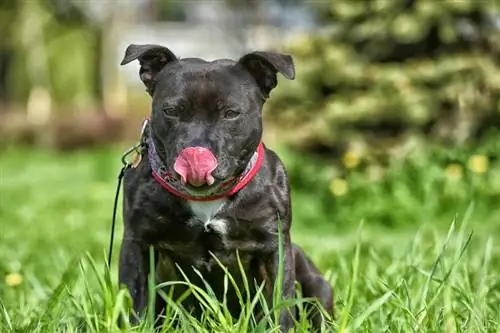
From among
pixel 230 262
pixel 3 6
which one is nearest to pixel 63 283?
pixel 230 262

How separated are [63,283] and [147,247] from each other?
1.22ft

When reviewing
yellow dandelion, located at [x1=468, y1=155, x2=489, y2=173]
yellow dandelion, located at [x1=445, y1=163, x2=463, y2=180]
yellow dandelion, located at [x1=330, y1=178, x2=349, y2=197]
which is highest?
yellow dandelion, located at [x1=468, y1=155, x2=489, y2=173]

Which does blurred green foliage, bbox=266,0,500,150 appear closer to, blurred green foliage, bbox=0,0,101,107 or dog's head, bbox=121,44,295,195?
dog's head, bbox=121,44,295,195

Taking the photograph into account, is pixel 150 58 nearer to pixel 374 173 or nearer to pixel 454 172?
pixel 454 172

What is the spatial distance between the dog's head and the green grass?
43cm

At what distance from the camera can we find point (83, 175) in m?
14.5

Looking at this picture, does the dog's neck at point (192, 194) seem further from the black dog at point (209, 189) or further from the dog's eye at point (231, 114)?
the dog's eye at point (231, 114)

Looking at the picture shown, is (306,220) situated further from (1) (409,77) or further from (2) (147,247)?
(2) (147,247)

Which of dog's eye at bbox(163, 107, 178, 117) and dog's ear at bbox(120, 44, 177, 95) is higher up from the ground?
dog's ear at bbox(120, 44, 177, 95)

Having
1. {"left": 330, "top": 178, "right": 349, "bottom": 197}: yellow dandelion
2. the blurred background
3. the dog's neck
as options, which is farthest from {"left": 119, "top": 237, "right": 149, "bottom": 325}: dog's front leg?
{"left": 330, "top": 178, "right": 349, "bottom": 197}: yellow dandelion

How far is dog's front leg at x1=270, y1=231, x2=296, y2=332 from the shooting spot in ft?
11.5

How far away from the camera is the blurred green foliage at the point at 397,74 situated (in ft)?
31.9

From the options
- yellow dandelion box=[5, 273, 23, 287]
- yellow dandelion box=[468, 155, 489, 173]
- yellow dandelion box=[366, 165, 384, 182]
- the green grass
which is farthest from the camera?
yellow dandelion box=[366, 165, 384, 182]

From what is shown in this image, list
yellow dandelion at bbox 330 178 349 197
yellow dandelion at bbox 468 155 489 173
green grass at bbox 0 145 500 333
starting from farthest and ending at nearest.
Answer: yellow dandelion at bbox 330 178 349 197 < yellow dandelion at bbox 468 155 489 173 < green grass at bbox 0 145 500 333
